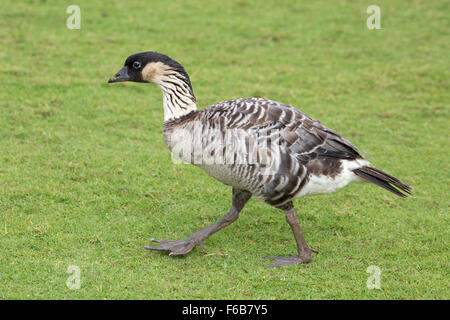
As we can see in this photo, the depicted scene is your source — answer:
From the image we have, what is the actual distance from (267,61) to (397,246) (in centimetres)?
599

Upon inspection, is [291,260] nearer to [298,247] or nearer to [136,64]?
[298,247]

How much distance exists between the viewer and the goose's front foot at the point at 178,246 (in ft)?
19.2

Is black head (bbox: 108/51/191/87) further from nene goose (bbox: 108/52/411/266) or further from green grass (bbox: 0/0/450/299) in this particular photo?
green grass (bbox: 0/0/450/299)

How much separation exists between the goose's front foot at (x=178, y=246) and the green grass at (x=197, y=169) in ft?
0.35

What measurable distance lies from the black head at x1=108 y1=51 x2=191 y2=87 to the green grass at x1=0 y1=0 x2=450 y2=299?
67.2 inches

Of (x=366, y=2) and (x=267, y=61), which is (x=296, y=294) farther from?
(x=366, y=2)

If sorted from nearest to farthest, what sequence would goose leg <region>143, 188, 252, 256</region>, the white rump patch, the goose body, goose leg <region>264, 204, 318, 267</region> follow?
1. the goose body
2. the white rump patch
3. goose leg <region>264, 204, 318, 267</region>
4. goose leg <region>143, 188, 252, 256</region>

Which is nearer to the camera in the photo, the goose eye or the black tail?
the black tail

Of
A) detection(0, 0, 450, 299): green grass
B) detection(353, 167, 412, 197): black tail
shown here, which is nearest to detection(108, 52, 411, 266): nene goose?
detection(353, 167, 412, 197): black tail

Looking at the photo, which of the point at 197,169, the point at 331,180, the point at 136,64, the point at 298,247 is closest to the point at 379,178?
the point at 331,180

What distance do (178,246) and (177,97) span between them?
1.65 meters

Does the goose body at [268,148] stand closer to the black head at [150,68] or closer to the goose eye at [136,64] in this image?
the black head at [150,68]

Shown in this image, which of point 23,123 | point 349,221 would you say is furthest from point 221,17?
point 349,221

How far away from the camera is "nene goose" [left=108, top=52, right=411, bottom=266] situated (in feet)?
18.2
